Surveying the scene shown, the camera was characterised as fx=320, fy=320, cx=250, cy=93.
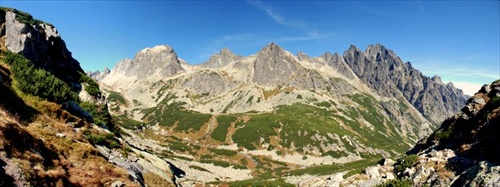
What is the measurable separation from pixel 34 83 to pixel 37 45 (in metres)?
39.9

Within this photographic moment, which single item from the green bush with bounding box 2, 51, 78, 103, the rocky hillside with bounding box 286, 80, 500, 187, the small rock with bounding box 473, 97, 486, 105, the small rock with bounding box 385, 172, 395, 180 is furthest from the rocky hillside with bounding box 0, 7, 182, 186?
the small rock with bounding box 473, 97, 486, 105

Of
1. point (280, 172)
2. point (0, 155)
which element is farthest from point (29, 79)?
point (280, 172)

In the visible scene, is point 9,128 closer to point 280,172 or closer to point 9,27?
point 9,27

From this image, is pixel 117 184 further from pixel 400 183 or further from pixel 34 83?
pixel 400 183

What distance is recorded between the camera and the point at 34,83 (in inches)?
1446

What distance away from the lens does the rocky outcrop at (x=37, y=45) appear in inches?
2480

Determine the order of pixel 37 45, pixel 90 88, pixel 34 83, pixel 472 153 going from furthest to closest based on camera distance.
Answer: pixel 37 45 < pixel 90 88 < pixel 472 153 < pixel 34 83

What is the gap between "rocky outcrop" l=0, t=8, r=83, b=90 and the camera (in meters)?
63.0

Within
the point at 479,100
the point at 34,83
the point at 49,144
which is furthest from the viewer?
the point at 479,100

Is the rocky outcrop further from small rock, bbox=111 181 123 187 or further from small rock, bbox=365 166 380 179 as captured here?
small rock, bbox=365 166 380 179

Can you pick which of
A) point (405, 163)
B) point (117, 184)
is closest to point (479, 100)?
point (405, 163)

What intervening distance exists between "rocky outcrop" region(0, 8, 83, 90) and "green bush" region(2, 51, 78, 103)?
2362cm

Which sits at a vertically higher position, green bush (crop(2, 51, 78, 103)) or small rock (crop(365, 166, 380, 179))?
green bush (crop(2, 51, 78, 103))

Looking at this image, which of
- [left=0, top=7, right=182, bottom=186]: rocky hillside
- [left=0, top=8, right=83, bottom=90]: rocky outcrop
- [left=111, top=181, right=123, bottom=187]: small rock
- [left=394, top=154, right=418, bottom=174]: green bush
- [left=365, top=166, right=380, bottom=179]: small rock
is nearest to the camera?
[left=0, top=7, right=182, bottom=186]: rocky hillside
